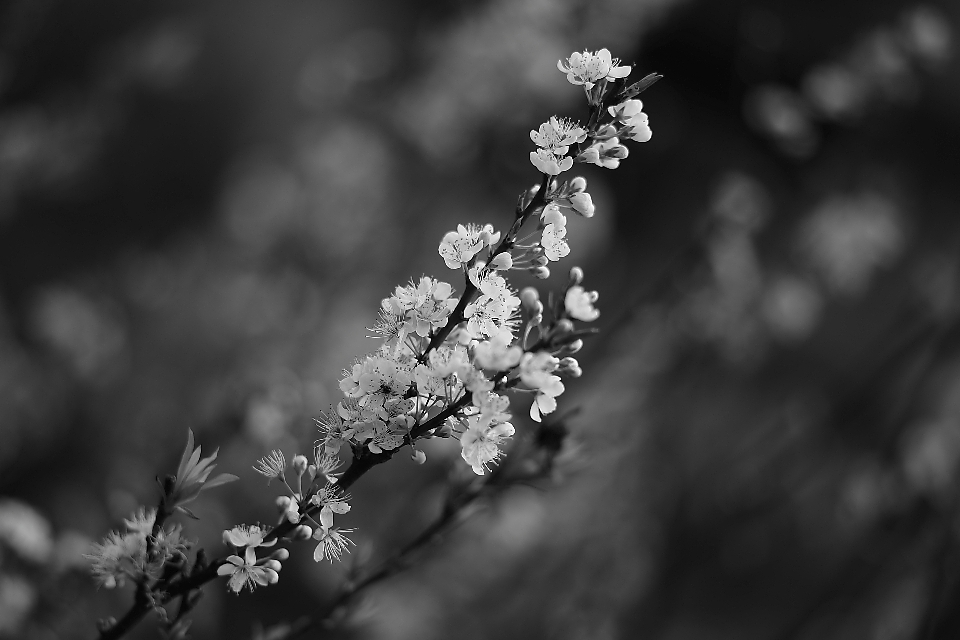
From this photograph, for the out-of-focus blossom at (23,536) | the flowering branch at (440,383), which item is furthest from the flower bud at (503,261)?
the out-of-focus blossom at (23,536)

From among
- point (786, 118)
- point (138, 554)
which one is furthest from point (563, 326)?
point (786, 118)

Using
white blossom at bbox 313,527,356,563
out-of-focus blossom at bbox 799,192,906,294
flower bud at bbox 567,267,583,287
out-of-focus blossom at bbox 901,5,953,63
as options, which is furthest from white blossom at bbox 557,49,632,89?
out-of-focus blossom at bbox 799,192,906,294

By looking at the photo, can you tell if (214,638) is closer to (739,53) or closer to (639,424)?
(639,424)

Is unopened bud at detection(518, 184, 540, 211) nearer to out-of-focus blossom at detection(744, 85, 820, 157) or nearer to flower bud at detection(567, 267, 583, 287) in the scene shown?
flower bud at detection(567, 267, 583, 287)

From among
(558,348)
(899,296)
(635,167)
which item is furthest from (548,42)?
(899,296)

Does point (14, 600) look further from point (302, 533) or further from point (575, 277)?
point (575, 277)
